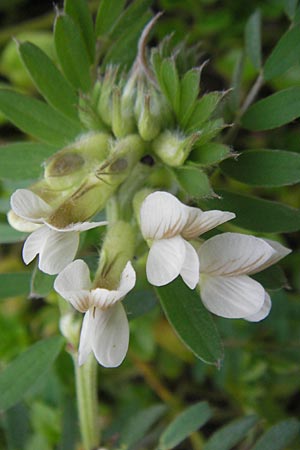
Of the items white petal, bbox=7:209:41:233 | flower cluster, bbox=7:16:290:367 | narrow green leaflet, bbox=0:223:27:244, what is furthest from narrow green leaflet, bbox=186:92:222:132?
narrow green leaflet, bbox=0:223:27:244

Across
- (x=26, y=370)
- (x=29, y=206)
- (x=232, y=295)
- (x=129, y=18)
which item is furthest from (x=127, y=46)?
(x=26, y=370)

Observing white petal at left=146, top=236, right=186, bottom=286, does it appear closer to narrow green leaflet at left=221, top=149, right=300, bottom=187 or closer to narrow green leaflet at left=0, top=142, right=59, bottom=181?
narrow green leaflet at left=221, top=149, right=300, bottom=187

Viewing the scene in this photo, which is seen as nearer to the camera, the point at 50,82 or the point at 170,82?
the point at 170,82

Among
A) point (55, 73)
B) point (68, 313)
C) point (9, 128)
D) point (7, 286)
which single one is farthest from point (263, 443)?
point (9, 128)

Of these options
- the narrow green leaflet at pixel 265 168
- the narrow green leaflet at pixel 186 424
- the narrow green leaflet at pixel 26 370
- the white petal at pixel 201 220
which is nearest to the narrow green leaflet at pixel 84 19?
the narrow green leaflet at pixel 265 168

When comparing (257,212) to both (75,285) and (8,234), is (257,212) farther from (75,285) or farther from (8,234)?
(8,234)

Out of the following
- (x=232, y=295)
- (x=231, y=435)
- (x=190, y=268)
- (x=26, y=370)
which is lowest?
(x=231, y=435)
